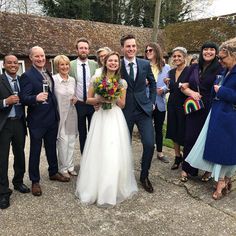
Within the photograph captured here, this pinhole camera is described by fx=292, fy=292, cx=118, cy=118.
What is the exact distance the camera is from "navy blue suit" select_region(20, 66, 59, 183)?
13.5 feet

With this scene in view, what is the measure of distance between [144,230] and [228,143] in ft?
5.54

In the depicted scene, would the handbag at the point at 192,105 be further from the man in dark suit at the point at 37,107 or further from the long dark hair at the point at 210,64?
the man in dark suit at the point at 37,107

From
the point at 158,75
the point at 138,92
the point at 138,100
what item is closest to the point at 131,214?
the point at 138,100

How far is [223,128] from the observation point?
4113mm

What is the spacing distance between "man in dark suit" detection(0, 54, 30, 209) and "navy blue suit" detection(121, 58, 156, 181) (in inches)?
61.8

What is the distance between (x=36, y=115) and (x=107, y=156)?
1.21m

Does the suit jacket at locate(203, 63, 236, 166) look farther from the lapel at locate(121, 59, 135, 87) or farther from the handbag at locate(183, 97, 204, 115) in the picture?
the lapel at locate(121, 59, 135, 87)

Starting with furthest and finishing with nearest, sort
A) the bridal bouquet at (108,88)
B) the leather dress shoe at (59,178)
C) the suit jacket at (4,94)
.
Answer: the leather dress shoe at (59,178), the bridal bouquet at (108,88), the suit jacket at (4,94)

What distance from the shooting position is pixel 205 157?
4.32 m

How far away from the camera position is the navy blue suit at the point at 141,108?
452cm

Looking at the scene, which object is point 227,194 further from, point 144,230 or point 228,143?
point 144,230

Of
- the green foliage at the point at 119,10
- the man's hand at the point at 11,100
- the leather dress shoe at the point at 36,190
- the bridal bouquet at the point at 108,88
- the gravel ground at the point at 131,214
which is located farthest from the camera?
the green foliage at the point at 119,10

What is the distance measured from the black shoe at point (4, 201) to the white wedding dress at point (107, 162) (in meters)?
0.97

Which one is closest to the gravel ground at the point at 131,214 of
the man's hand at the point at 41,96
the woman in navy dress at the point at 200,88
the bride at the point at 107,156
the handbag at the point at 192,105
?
the bride at the point at 107,156
